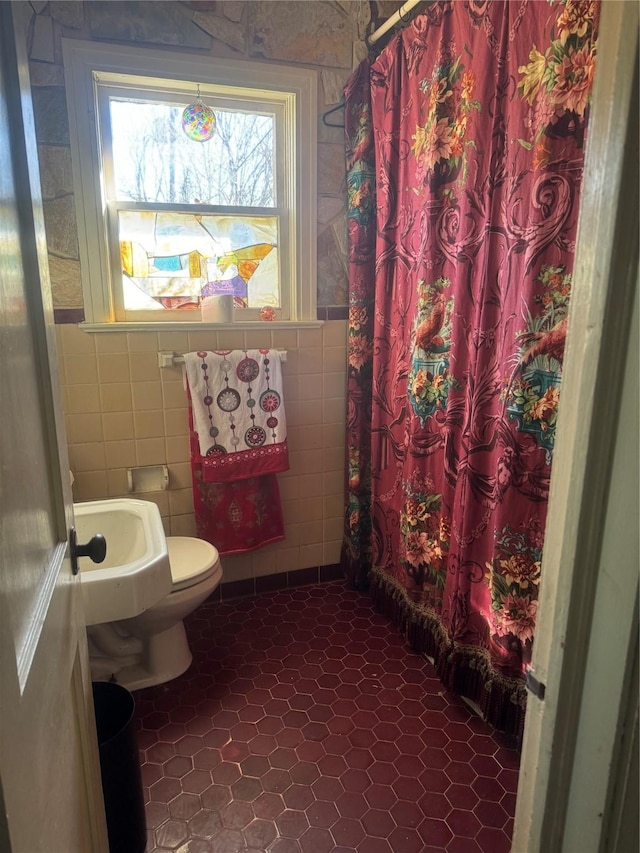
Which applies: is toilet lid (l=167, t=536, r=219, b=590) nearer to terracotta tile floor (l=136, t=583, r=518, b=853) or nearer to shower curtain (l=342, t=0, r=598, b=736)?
terracotta tile floor (l=136, t=583, r=518, b=853)

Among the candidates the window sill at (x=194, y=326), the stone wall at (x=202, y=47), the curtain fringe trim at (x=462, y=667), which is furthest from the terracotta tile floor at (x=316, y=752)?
the stone wall at (x=202, y=47)

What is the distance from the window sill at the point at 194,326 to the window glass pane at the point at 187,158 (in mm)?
493

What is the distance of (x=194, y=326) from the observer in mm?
2189

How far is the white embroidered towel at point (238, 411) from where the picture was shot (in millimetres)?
2168

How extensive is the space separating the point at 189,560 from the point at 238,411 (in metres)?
0.61

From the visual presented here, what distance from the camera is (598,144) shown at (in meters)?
0.53

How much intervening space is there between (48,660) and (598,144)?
2.82 feet

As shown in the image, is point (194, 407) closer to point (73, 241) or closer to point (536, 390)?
point (73, 241)

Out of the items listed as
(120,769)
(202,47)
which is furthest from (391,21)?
(120,769)

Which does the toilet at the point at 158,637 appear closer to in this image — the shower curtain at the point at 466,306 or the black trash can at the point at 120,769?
the black trash can at the point at 120,769

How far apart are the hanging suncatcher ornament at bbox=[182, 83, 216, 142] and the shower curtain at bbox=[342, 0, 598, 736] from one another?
21.7 inches

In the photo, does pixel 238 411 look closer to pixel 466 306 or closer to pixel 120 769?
pixel 466 306

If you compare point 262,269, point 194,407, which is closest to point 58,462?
point 194,407

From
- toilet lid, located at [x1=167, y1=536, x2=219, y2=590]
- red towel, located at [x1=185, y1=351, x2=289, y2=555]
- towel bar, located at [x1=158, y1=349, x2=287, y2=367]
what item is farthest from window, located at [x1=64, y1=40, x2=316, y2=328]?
toilet lid, located at [x1=167, y1=536, x2=219, y2=590]
